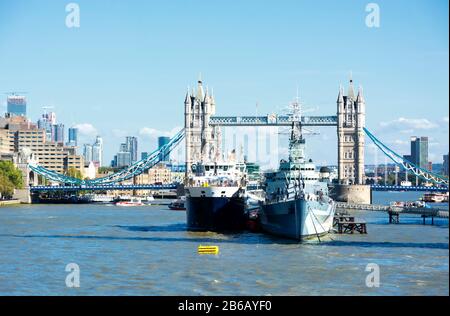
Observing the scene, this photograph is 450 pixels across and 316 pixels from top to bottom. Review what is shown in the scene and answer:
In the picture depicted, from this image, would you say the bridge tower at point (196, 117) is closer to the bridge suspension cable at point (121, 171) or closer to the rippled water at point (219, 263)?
the bridge suspension cable at point (121, 171)

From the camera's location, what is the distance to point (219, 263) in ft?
129

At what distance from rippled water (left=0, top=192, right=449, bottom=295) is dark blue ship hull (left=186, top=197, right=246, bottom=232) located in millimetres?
1716

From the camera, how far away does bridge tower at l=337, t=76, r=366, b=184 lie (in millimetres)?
143500

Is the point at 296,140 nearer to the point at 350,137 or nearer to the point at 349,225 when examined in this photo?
the point at 349,225

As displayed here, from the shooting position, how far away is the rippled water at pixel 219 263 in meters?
32.2

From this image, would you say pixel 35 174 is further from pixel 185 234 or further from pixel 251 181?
pixel 185 234

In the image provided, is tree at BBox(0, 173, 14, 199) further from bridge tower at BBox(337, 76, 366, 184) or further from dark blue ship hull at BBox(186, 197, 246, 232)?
dark blue ship hull at BBox(186, 197, 246, 232)

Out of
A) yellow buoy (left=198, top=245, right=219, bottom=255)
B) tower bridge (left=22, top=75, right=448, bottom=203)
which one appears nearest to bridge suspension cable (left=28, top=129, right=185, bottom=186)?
tower bridge (left=22, top=75, right=448, bottom=203)

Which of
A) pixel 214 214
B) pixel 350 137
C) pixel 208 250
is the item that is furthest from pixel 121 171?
pixel 208 250

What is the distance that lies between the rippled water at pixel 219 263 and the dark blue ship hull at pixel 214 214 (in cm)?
172

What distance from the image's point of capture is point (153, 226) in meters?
66.8

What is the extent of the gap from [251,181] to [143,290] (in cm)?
6332
